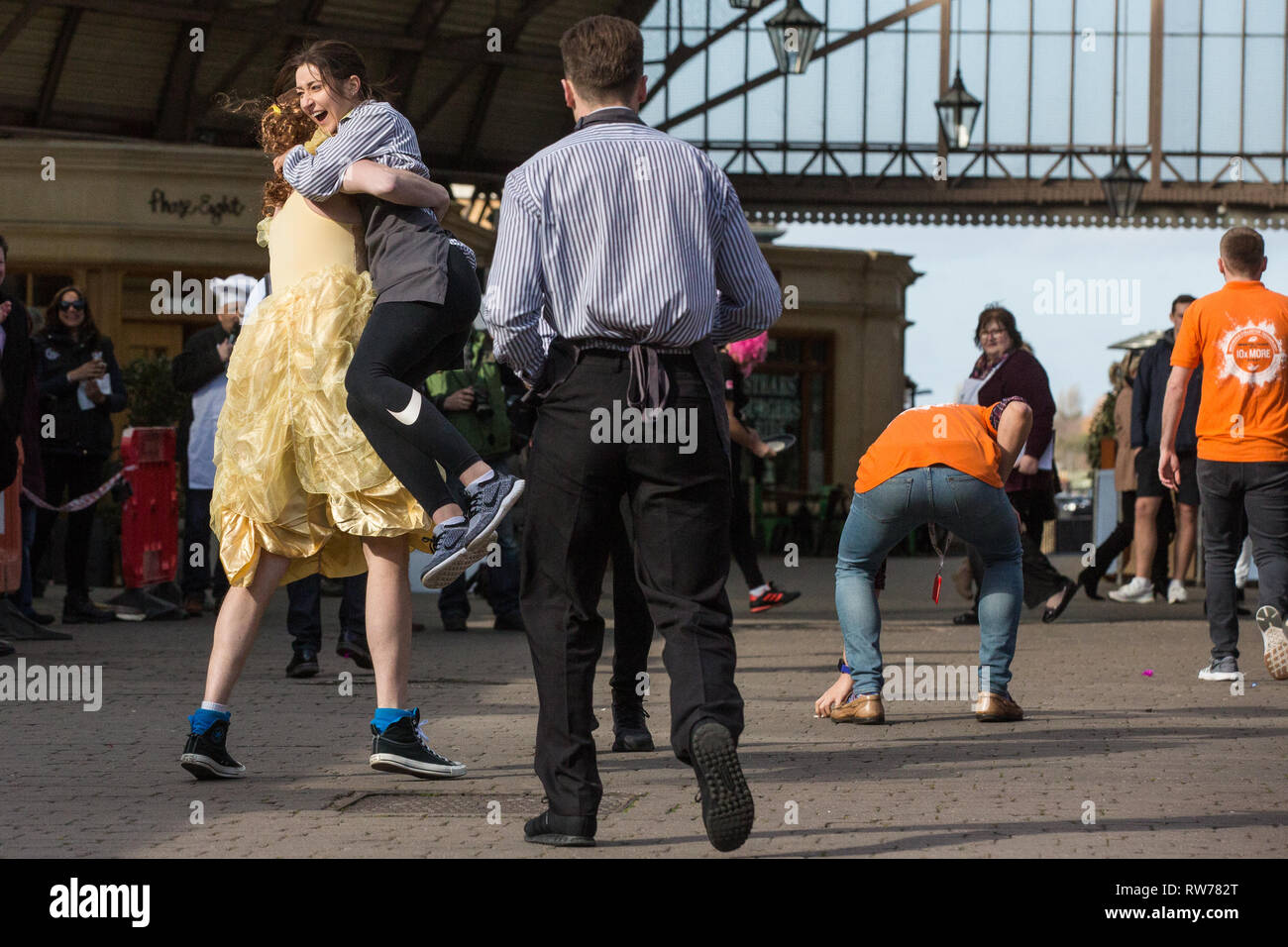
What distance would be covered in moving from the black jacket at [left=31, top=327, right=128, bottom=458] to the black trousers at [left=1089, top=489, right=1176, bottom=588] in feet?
22.8

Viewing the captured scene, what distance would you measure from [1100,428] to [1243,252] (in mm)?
14350

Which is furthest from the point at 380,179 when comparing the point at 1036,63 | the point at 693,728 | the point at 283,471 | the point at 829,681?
the point at 1036,63

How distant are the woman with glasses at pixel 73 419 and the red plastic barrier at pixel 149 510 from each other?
341 millimetres

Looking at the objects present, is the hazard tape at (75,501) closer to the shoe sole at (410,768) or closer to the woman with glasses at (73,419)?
the woman with glasses at (73,419)

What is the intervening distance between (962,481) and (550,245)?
102 inches

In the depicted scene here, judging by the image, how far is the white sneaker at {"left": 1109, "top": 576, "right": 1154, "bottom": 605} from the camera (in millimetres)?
13203

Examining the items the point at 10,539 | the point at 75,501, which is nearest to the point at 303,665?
the point at 10,539

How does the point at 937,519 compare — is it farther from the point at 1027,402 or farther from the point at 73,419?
the point at 73,419

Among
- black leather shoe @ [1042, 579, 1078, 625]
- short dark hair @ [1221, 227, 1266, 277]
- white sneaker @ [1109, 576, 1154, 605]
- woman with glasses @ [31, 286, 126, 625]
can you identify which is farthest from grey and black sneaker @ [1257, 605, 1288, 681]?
woman with glasses @ [31, 286, 126, 625]

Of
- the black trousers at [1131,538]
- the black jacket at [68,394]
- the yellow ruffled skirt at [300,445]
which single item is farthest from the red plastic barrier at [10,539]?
the black trousers at [1131,538]

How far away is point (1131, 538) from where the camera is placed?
1345 cm

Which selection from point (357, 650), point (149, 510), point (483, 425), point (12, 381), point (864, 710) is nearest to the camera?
point (864, 710)

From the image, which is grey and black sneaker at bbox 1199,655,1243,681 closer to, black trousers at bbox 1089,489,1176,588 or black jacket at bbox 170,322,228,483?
black trousers at bbox 1089,489,1176,588

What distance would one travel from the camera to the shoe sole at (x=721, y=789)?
3822mm
